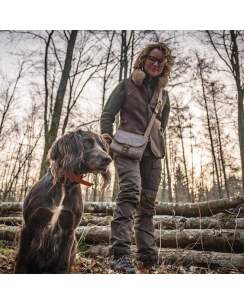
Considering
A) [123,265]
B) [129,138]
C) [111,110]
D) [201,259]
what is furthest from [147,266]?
[111,110]

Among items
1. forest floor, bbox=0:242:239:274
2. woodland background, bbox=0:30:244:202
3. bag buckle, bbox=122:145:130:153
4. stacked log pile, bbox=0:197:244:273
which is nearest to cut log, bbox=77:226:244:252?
stacked log pile, bbox=0:197:244:273

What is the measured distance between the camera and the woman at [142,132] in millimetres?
3121

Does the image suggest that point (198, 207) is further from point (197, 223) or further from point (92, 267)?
point (92, 267)

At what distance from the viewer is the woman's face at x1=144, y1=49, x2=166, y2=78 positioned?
3.58 metres

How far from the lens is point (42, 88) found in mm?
4457

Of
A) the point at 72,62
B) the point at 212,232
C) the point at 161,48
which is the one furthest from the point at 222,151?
the point at 72,62

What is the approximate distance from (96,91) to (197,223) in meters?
2.10

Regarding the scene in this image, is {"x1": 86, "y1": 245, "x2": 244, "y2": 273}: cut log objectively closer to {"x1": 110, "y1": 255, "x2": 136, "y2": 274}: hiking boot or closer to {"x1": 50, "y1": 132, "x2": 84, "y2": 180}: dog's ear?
{"x1": 110, "y1": 255, "x2": 136, "y2": 274}: hiking boot

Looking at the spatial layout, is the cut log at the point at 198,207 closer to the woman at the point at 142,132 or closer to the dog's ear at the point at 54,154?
the woman at the point at 142,132

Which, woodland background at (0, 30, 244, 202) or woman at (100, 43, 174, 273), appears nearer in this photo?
woman at (100, 43, 174, 273)

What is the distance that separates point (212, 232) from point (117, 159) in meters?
1.48

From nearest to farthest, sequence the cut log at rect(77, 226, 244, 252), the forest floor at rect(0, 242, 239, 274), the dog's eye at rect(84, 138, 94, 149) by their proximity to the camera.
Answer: the dog's eye at rect(84, 138, 94, 149) → the forest floor at rect(0, 242, 239, 274) → the cut log at rect(77, 226, 244, 252)
